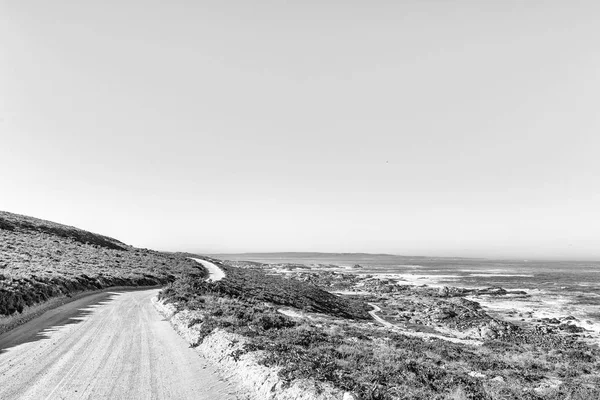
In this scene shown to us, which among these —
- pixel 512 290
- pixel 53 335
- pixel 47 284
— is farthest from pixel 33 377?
pixel 512 290

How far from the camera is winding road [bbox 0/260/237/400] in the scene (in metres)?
11.1

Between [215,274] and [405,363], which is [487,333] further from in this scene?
[215,274]

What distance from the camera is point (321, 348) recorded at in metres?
14.8

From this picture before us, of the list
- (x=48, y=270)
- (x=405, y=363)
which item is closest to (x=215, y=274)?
(x=48, y=270)

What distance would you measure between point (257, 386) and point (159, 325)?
37.7 feet

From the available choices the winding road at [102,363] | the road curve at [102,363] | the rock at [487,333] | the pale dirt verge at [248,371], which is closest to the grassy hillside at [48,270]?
the road curve at [102,363]

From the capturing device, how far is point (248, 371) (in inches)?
476

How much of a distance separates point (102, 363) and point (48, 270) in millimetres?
25995

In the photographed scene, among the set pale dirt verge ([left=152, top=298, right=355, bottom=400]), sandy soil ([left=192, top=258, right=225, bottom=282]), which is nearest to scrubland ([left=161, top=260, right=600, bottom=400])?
pale dirt verge ([left=152, top=298, right=355, bottom=400])

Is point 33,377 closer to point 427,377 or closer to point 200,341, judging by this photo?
point 200,341

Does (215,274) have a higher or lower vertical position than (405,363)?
lower

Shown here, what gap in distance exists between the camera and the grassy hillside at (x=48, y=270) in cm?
2412

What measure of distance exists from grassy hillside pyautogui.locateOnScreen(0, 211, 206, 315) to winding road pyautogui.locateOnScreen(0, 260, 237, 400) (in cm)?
443

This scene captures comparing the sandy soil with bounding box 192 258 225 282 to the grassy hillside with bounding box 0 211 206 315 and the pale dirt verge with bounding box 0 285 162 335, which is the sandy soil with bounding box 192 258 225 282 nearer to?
the grassy hillside with bounding box 0 211 206 315
